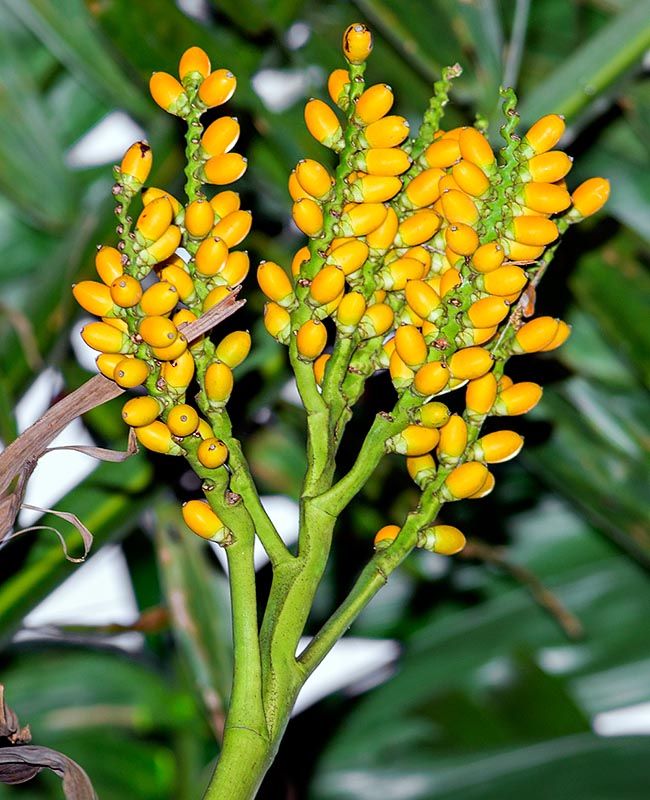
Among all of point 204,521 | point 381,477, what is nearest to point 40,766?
point 204,521

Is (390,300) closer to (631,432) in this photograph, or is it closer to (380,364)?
(380,364)

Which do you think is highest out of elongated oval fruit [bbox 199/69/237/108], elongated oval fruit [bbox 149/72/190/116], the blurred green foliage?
elongated oval fruit [bbox 149/72/190/116]

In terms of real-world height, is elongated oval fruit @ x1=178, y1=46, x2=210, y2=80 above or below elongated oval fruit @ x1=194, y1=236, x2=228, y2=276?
above

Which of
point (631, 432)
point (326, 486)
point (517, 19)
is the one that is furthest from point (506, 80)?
point (326, 486)

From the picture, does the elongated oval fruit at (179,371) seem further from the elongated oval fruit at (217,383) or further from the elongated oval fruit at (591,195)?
the elongated oval fruit at (591,195)

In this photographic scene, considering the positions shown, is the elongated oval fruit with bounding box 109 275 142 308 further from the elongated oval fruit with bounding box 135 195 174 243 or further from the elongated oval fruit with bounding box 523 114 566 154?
the elongated oval fruit with bounding box 523 114 566 154

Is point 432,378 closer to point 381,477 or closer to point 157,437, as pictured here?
point 157,437

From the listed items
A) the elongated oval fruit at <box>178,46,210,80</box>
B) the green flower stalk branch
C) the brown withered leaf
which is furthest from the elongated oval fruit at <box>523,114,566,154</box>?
the brown withered leaf
